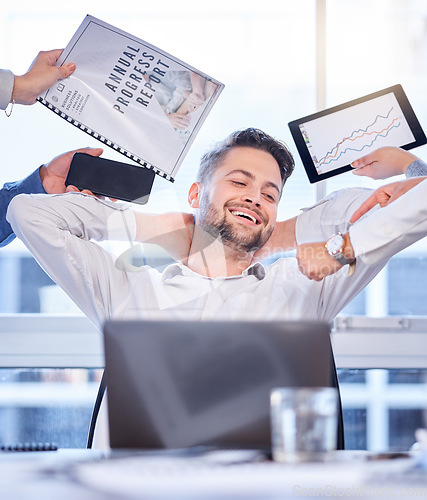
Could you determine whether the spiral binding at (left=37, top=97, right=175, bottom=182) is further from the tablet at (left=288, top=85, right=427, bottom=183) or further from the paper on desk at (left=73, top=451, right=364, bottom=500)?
the paper on desk at (left=73, top=451, right=364, bottom=500)

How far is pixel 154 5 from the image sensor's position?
93.7 inches

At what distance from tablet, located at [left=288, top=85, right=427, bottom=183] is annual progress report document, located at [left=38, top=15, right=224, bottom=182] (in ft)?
1.12

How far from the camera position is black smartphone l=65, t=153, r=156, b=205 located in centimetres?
188

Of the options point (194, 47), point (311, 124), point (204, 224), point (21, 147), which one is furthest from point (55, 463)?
point (194, 47)

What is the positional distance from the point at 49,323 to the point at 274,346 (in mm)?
1570

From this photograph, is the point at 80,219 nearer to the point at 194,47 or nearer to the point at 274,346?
the point at 194,47

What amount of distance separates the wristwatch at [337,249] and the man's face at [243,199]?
0.39 m

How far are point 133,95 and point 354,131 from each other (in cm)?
70

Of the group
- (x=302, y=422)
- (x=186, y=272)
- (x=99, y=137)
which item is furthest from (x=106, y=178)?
(x=302, y=422)

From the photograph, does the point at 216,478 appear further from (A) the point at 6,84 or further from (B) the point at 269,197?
(A) the point at 6,84

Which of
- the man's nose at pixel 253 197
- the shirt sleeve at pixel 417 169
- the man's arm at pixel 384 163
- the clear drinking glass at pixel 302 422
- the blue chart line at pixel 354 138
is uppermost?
the blue chart line at pixel 354 138

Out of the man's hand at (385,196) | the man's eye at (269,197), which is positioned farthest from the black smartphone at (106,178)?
the man's hand at (385,196)

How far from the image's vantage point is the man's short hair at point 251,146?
6.73 feet

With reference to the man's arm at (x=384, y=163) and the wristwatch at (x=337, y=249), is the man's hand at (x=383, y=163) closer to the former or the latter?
the man's arm at (x=384, y=163)
